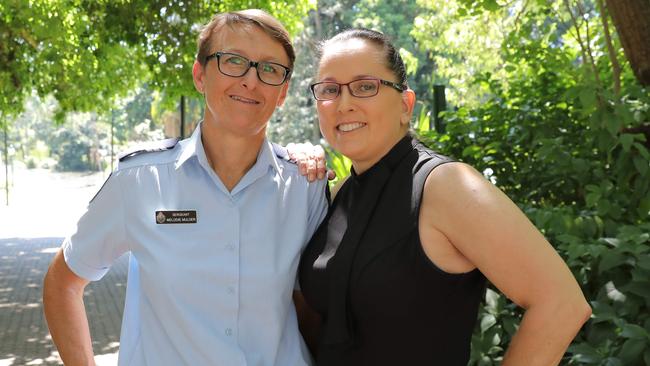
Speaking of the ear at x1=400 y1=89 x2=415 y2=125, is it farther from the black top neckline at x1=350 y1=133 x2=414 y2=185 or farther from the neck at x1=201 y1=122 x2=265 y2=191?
the neck at x1=201 y1=122 x2=265 y2=191

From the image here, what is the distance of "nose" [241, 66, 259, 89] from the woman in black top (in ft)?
0.65

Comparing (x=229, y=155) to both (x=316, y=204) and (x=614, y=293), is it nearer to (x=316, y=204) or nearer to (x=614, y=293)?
(x=316, y=204)

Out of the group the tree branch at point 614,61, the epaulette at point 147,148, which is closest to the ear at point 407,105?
the epaulette at point 147,148

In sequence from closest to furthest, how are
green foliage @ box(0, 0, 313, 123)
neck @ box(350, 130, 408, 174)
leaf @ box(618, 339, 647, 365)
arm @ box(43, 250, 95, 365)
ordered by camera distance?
neck @ box(350, 130, 408, 174), arm @ box(43, 250, 95, 365), leaf @ box(618, 339, 647, 365), green foliage @ box(0, 0, 313, 123)

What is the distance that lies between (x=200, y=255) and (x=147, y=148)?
1.43 ft

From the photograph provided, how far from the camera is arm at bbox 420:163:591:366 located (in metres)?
2.19

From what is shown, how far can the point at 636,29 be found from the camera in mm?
5312

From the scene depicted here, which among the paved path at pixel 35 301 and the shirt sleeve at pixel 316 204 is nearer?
the shirt sleeve at pixel 316 204

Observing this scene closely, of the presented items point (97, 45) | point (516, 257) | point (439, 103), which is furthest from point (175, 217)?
point (97, 45)

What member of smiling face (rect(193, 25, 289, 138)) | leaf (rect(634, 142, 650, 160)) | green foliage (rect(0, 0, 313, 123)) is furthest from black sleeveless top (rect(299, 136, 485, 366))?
green foliage (rect(0, 0, 313, 123))

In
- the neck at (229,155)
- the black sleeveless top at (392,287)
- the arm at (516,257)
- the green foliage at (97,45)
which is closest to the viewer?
the arm at (516,257)

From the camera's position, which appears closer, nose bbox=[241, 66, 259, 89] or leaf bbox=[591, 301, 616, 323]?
nose bbox=[241, 66, 259, 89]

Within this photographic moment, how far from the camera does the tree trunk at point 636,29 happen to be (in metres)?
5.27

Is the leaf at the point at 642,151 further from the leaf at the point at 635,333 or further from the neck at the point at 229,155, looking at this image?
the neck at the point at 229,155
